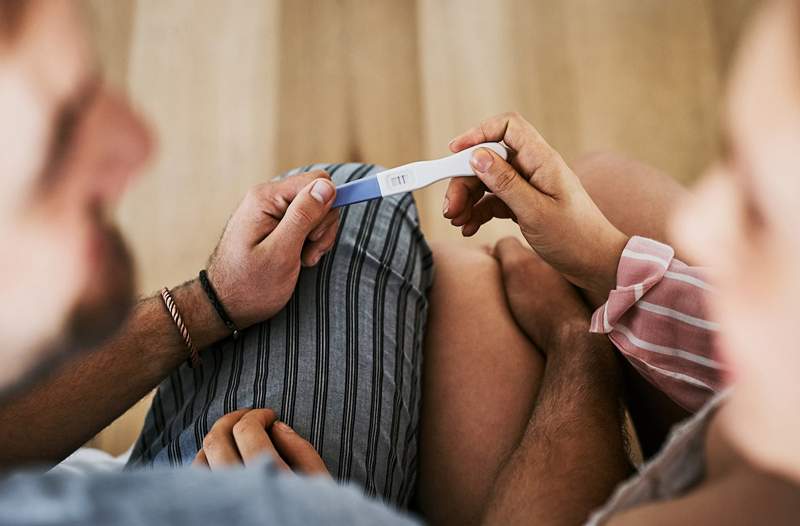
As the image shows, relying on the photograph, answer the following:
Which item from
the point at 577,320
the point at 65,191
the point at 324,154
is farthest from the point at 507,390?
the point at 324,154

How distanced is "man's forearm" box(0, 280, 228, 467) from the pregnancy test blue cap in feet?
0.58

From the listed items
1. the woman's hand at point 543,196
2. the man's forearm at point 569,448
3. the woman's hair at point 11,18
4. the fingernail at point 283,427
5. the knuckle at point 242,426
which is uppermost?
the woman's hair at point 11,18

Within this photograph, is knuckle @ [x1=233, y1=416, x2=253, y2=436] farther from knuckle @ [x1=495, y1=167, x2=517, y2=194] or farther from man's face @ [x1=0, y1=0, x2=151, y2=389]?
knuckle @ [x1=495, y1=167, x2=517, y2=194]

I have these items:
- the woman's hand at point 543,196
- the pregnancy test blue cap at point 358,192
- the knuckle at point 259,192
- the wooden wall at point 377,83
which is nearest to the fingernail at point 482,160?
the woman's hand at point 543,196

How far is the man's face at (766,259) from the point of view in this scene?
1.23ft

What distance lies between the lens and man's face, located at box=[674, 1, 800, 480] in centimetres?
37

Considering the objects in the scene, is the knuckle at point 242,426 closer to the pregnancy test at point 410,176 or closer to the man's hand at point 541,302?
the pregnancy test at point 410,176

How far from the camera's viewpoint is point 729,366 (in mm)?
524

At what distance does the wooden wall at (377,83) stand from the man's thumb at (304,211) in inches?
21.7

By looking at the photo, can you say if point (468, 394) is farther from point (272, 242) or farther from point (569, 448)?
point (272, 242)

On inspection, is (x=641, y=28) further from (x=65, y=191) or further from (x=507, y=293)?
(x=65, y=191)

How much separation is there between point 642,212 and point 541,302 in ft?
0.48

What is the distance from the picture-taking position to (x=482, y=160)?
0.60 meters

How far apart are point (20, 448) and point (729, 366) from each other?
626mm
